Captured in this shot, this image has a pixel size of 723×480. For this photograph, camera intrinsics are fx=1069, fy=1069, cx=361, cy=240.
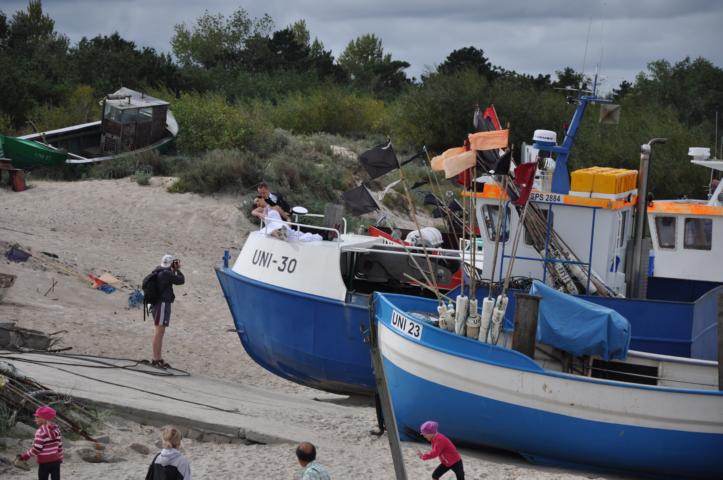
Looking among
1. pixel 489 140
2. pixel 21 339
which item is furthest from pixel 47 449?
pixel 489 140

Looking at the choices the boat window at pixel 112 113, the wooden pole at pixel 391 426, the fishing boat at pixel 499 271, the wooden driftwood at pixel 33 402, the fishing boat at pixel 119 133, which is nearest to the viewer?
the wooden pole at pixel 391 426

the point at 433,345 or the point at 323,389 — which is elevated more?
the point at 433,345

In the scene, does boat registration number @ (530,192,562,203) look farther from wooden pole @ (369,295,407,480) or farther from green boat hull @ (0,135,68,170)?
green boat hull @ (0,135,68,170)

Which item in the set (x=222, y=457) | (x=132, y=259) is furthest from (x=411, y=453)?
(x=132, y=259)

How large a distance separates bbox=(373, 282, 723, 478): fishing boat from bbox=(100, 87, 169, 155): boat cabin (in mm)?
19073

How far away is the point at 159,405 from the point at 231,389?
2.49 m

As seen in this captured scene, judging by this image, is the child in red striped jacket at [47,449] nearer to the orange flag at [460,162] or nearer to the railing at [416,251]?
the orange flag at [460,162]

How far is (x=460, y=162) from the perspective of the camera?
40.8ft

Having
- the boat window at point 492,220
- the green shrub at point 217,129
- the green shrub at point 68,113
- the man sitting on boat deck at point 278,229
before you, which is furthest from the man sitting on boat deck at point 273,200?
the green shrub at point 68,113

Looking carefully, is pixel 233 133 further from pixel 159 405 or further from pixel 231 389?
pixel 159 405

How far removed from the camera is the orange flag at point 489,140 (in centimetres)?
1204

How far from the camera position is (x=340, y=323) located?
1371 centimetres

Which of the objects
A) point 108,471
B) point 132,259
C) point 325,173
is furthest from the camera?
point 325,173

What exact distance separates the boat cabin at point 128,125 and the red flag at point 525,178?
18.8 m
